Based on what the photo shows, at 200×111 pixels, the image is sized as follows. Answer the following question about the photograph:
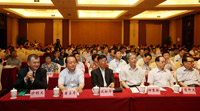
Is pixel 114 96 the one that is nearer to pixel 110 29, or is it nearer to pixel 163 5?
pixel 163 5

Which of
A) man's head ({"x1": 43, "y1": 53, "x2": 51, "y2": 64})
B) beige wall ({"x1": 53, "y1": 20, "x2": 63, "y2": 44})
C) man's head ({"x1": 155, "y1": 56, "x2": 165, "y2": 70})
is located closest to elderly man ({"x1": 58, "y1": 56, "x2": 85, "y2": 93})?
man's head ({"x1": 155, "y1": 56, "x2": 165, "y2": 70})

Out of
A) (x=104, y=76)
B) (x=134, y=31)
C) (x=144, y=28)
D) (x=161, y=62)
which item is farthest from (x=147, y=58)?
(x=144, y=28)

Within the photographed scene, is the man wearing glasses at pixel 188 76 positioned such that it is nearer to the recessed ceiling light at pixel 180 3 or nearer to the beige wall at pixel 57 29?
the recessed ceiling light at pixel 180 3

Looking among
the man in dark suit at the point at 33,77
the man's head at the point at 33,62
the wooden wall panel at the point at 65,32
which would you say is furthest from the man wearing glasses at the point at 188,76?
the wooden wall panel at the point at 65,32

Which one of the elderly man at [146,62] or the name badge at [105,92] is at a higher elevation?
the elderly man at [146,62]

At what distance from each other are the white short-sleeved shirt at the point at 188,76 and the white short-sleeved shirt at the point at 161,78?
391 mm

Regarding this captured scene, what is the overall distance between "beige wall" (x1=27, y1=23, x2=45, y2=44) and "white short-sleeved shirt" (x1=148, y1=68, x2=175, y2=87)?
12.9m

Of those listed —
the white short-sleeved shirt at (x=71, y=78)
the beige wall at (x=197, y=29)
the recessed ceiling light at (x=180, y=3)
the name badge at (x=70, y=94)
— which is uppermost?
the recessed ceiling light at (x=180, y=3)

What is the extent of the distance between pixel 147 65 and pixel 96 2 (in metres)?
5.17

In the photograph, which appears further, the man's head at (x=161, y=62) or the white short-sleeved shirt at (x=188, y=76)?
the white short-sleeved shirt at (x=188, y=76)

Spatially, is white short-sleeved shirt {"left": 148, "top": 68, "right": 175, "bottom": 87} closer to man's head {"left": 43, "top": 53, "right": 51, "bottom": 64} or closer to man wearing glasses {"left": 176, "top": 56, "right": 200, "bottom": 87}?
man wearing glasses {"left": 176, "top": 56, "right": 200, "bottom": 87}

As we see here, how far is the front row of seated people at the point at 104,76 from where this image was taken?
2.67 metres

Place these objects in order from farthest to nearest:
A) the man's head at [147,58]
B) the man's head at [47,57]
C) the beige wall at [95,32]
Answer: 1. the beige wall at [95,32]
2. the man's head at [147,58]
3. the man's head at [47,57]

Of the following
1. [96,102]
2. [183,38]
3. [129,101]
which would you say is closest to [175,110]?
[129,101]
